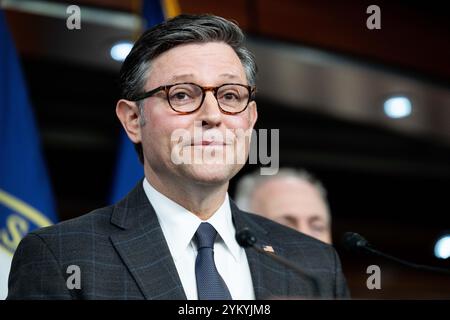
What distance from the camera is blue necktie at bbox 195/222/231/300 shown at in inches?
57.8

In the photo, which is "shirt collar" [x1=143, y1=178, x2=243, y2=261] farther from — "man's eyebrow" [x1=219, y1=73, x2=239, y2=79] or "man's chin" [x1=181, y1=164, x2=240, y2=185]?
"man's eyebrow" [x1=219, y1=73, x2=239, y2=79]

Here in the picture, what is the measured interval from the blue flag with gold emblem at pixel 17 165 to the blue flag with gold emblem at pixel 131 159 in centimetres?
27

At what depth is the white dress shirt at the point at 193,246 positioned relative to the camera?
154 centimetres

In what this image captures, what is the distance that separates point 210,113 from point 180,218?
23cm

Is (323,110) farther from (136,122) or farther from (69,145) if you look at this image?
(136,122)

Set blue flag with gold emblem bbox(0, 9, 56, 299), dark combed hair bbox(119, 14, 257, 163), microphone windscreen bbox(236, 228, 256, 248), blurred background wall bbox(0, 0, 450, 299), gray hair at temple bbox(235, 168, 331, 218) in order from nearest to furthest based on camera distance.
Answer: microphone windscreen bbox(236, 228, 256, 248) → dark combed hair bbox(119, 14, 257, 163) → blue flag with gold emblem bbox(0, 9, 56, 299) → gray hair at temple bbox(235, 168, 331, 218) → blurred background wall bbox(0, 0, 450, 299)

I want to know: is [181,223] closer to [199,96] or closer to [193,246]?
[193,246]

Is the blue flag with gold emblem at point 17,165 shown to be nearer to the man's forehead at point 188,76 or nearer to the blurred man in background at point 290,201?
the blurred man in background at point 290,201

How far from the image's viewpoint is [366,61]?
4.17 meters

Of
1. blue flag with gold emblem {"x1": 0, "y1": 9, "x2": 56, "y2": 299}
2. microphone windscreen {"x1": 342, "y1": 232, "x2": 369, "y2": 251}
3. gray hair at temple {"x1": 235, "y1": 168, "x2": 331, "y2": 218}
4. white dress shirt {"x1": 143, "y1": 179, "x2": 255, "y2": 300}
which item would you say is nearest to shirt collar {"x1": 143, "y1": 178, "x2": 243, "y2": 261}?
white dress shirt {"x1": 143, "y1": 179, "x2": 255, "y2": 300}

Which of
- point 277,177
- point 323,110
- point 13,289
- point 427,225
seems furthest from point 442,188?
point 13,289

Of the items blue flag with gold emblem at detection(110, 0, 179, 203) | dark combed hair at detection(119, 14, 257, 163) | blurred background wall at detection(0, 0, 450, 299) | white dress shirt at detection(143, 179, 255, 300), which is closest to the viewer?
white dress shirt at detection(143, 179, 255, 300)

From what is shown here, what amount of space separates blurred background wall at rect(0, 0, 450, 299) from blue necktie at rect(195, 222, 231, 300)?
143cm

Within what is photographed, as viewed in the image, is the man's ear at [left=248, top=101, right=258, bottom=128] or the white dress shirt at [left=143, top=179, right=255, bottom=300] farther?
the man's ear at [left=248, top=101, right=258, bottom=128]
